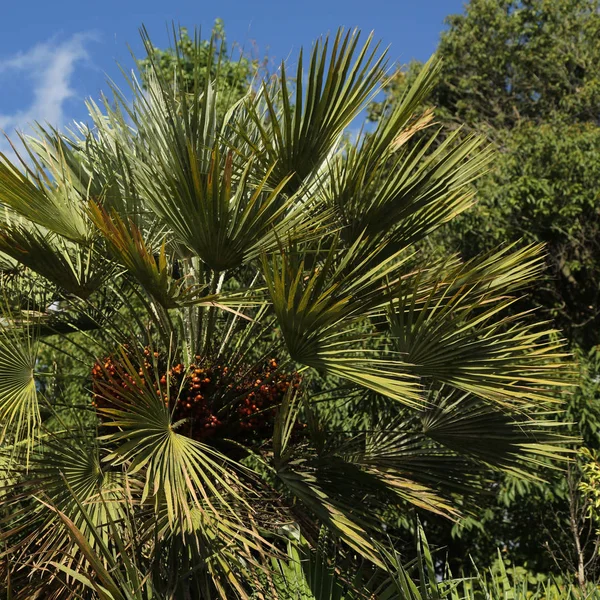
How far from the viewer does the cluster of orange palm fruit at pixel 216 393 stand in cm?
395

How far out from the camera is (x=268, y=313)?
15.1 feet

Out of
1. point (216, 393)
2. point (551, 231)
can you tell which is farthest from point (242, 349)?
point (551, 231)

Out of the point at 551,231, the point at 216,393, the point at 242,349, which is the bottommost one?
the point at 216,393

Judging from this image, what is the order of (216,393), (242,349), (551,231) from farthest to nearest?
(551,231), (242,349), (216,393)

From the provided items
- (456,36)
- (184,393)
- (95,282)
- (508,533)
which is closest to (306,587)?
(184,393)

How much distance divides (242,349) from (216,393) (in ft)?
1.02

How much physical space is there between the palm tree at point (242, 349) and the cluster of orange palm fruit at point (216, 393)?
0.01m

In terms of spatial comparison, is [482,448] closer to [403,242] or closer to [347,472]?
[347,472]

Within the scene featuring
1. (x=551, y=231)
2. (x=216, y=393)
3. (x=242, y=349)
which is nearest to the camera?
(x=216, y=393)

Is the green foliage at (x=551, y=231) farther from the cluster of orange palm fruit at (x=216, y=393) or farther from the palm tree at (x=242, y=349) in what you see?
the cluster of orange palm fruit at (x=216, y=393)

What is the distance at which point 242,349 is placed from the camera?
4.27 metres

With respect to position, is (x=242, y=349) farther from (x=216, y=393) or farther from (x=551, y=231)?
(x=551, y=231)

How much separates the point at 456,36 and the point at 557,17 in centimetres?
167

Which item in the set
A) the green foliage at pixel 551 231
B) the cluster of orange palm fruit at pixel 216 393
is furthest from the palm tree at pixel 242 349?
the green foliage at pixel 551 231
